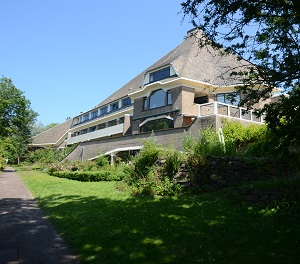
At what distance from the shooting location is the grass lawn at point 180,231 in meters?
5.24

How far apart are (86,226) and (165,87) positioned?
22985mm

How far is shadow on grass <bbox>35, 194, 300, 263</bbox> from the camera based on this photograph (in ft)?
17.1

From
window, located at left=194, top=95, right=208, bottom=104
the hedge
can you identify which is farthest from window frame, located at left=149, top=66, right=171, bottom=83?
the hedge

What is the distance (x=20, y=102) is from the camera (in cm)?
4128

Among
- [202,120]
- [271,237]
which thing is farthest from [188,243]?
[202,120]

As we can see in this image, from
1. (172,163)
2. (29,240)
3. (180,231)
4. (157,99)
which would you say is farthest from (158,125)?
(29,240)

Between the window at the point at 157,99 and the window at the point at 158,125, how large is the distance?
184cm

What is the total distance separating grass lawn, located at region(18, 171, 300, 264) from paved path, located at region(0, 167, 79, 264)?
0.28 m

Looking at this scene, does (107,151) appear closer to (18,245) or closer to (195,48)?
(195,48)

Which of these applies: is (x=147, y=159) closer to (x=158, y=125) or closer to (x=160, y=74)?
(x=158, y=125)

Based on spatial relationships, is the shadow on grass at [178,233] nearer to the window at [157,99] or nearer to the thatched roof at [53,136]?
the window at [157,99]

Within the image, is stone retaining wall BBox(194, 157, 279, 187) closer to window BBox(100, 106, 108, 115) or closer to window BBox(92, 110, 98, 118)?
window BBox(100, 106, 108, 115)

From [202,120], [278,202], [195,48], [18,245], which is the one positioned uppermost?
[195,48]

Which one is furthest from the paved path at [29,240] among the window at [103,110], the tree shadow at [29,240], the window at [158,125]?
the window at [103,110]
